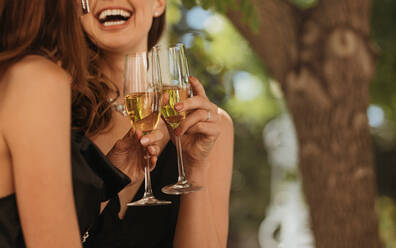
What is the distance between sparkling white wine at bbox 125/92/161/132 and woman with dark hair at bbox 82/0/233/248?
28 cm

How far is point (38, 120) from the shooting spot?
180 centimetres

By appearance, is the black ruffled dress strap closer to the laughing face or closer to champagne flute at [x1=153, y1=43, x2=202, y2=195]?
champagne flute at [x1=153, y1=43, x2=202, y2=195]

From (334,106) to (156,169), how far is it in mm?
2867

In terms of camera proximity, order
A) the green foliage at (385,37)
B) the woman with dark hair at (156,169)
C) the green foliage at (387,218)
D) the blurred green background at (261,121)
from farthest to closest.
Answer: the green foliage at (387,218) → the blurred green background at (261,121) → the green foliage at (385,37) → the woman with dark hair at (156,169)

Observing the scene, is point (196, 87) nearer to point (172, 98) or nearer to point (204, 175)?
point (172, 98)

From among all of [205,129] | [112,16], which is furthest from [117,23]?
[205,129]

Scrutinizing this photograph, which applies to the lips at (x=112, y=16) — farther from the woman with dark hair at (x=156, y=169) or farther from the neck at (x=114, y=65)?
the neck at (x=114, y=65)

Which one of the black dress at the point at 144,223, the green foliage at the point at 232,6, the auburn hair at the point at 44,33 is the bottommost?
the black dress at the point at 144,223

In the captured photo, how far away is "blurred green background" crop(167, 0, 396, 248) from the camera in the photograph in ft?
28.9

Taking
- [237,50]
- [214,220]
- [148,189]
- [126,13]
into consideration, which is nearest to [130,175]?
[148,189]

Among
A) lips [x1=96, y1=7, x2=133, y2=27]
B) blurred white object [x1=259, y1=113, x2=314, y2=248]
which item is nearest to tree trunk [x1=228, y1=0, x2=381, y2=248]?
lips [x1=96, y1=7, x2=133, y2=27]

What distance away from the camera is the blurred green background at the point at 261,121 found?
8813 mm

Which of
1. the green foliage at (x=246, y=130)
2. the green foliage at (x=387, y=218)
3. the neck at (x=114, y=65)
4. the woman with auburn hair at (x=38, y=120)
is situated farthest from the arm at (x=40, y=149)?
the green foliage at (x=387, y=218)

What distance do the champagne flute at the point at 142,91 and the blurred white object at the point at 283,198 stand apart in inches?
746
